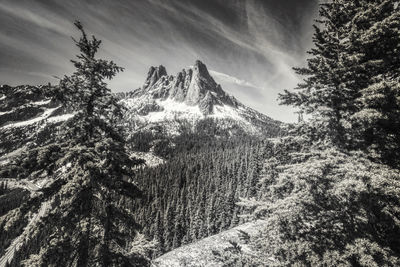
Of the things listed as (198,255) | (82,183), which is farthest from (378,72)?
(198,255)

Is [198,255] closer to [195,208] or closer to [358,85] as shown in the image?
[358,85]

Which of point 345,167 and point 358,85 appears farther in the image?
point 358,85

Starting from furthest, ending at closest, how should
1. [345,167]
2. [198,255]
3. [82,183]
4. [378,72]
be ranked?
[198,255]
[378,72]
[345,167]
[82,183]

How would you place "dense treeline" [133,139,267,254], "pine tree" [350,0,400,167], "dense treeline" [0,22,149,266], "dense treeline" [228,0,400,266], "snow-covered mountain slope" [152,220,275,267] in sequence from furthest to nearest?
1. "dense treeline" [133,139,267,254]
2. "snow-covered mountain slope" [152,220,275,267]
3. "pine tree" [350,0,400,167]
4. "dense treeline" [228,0,400,266]
5. "dense treeline" [0,22,149,266]

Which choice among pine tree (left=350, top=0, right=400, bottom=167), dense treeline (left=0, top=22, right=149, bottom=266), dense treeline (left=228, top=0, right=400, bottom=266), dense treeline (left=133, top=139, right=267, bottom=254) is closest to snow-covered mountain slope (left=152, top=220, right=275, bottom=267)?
dense treeline (left=228, top=0, right=400, bottom=266)

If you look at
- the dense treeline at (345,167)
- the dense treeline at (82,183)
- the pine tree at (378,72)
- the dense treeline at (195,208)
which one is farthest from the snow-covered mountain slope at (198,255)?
the dense treeline at (82,183)

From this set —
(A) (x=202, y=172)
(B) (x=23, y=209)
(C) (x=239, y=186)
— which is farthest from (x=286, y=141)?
(A) (x=202, y=172)

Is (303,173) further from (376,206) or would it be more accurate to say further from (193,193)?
(193,193)

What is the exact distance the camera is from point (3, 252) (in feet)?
291

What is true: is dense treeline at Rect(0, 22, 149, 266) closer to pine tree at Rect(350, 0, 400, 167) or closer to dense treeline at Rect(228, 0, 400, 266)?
dense treeline at Rect(228, 0, 400, 266)

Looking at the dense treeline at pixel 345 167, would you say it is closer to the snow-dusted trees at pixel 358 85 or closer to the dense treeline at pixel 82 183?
the snow-dusted trees at pixel 358 85

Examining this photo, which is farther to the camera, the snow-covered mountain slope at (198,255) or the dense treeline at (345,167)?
the snow-covered mountain slope at (198,255)

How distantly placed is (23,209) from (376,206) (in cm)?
1339

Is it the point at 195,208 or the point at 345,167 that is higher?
the point at 345,167
